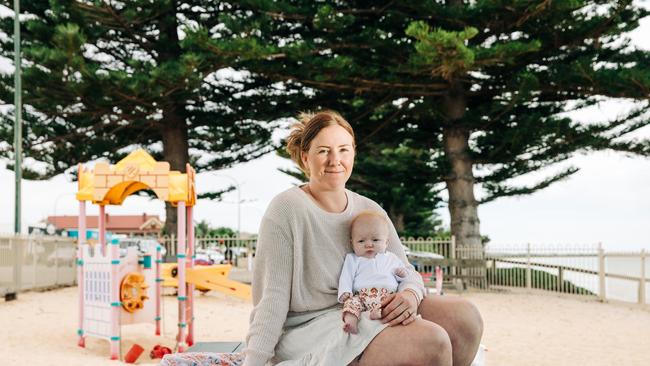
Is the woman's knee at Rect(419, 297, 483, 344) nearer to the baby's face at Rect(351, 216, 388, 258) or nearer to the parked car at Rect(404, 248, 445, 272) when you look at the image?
the baby's face at Rect(351, 216, 388, 258)

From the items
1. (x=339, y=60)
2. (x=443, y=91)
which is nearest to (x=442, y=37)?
(x=339, y=60)

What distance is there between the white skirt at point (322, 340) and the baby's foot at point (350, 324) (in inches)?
0.4

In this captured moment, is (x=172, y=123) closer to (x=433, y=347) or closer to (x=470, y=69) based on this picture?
(x=470, y=69)

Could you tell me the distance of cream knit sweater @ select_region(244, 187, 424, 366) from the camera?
6.54ft

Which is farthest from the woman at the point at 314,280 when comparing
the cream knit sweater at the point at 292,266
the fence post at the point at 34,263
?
the fence post at the point at 34,263

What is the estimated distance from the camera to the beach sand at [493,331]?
7.29 metres

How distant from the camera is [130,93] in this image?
16.7 metres

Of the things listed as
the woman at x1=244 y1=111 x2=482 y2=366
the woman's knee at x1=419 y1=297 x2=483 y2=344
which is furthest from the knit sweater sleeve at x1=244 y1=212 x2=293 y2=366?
the woman's knee at x1=419 y1=297 x2=483 y2=344

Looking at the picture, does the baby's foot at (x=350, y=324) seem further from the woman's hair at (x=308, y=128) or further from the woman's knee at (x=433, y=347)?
the woman's hair at (x=308, y=128)

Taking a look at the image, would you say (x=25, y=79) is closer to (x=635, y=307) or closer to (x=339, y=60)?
(x=339, y=60)

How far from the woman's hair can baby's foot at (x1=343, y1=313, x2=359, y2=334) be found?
55 cm

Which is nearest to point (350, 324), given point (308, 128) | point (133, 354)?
point (308, 128)

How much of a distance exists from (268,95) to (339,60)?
4672 mm

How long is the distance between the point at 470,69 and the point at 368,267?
14.5 m
